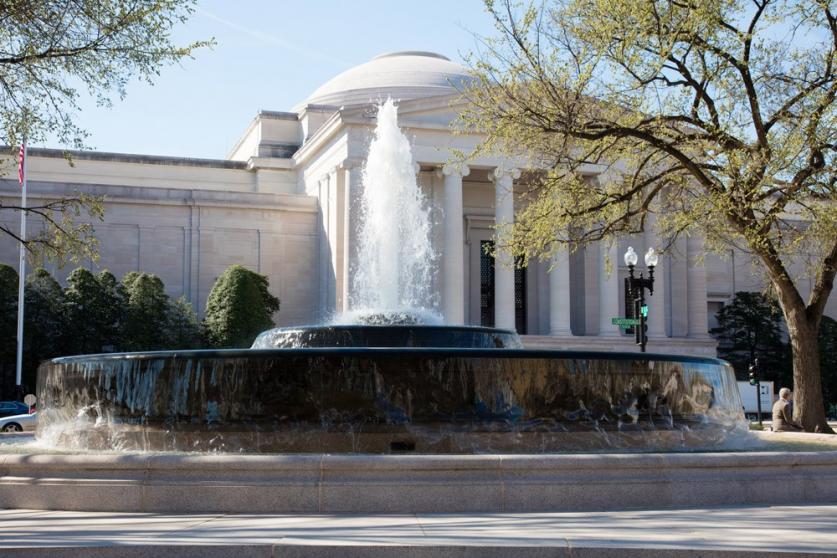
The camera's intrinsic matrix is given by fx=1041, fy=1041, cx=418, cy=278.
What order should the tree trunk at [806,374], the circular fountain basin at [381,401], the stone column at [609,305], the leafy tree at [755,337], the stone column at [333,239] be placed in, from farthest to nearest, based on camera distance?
the leafy tree at [755,337], the stone column at [609,305], the stone column at [333,239], the tree trunk at [806,374], the circular fountain basin at [381,401]

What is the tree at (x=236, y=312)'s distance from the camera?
51406 millimetres

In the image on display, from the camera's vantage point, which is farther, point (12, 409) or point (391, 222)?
point (391, 222)

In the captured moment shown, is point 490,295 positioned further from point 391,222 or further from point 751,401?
point 751,401

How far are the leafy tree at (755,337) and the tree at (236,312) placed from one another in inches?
1113

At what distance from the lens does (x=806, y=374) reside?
2234 cm

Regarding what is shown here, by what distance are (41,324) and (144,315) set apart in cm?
472

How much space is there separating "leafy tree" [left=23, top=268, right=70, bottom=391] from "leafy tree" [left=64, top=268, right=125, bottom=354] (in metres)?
0.41

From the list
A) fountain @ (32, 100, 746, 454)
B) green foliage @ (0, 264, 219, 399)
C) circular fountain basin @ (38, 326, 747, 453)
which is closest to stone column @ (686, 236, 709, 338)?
green foliage @ (0, 264, 219, 399)

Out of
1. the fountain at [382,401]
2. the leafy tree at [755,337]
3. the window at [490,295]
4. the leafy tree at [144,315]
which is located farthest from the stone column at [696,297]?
the fountain at [382,401]

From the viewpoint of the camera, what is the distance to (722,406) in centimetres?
1457

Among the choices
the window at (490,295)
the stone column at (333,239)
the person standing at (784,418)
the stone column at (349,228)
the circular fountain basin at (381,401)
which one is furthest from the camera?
the window at (490,295)

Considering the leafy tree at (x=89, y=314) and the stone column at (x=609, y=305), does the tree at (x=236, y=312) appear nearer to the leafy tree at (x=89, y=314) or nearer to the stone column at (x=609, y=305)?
the leafy tree at (x=89, y=314)

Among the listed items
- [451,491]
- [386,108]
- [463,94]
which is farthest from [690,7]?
[386,108]

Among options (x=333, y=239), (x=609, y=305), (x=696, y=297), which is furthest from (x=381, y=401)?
(x=696, y=297)
